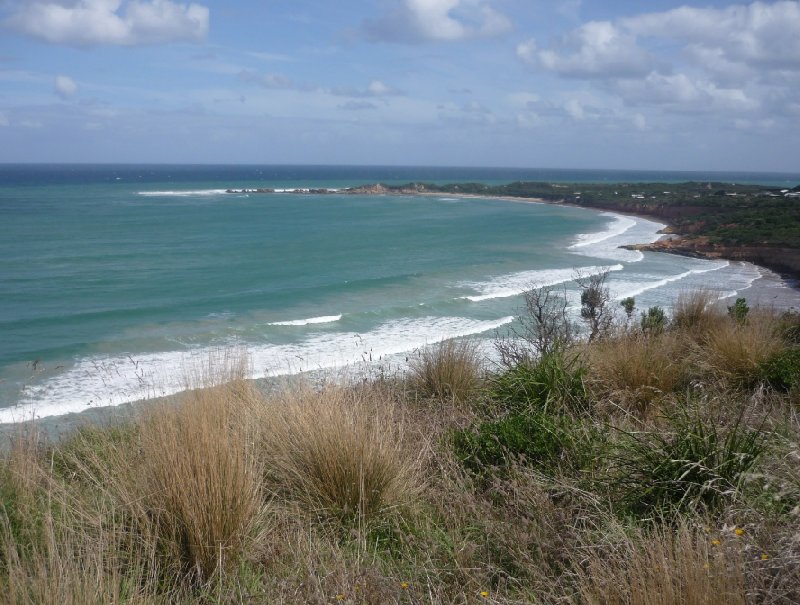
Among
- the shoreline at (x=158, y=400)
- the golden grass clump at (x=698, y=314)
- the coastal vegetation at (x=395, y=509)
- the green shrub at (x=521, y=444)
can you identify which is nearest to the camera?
the coastal vegetation at (x=395, y=509)

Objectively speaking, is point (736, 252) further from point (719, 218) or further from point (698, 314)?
point (698, 314)

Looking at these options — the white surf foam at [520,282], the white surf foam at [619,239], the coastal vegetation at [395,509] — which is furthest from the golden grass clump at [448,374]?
the white surf foam at [619,239]

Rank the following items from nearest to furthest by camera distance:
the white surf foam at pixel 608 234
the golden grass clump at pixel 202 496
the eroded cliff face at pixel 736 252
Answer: the golden grass clump at pixel 202 496
the eroded cliff face at pixel 736 252
the white surf foam at pixel 608 234

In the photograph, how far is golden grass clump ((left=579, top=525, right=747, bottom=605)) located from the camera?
2658 millimetres

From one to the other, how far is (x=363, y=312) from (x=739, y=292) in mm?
14386

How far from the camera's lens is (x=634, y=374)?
6.74 meters

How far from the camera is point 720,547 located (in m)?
3.00

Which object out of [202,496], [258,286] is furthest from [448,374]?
[258,286]

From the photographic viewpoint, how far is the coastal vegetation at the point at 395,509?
299cm

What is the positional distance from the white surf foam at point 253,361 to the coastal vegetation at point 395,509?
5921 mm

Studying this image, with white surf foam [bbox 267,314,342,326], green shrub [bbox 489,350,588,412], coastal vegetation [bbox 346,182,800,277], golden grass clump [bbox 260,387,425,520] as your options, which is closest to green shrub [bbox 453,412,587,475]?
golden grass clump [bbox 260,387,425,520]

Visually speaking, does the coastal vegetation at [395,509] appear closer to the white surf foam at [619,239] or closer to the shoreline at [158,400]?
the shoreline at [158,400]

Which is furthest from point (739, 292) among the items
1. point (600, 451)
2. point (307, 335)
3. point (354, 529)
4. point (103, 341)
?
point (354, 529)

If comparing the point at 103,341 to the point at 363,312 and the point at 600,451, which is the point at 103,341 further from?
the point at 600,451
